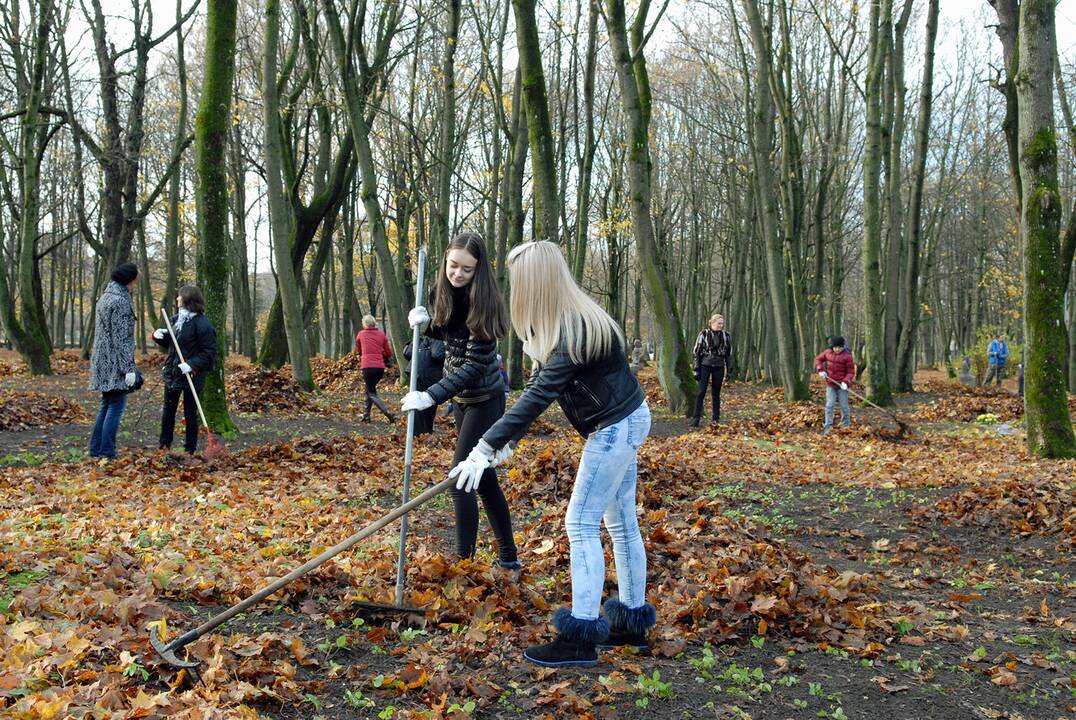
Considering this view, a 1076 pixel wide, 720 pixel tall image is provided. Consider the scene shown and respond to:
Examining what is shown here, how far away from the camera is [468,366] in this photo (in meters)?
4.88

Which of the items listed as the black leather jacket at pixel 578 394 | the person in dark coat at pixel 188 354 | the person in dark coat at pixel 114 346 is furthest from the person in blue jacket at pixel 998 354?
the black leather jacket at pixel 578 394

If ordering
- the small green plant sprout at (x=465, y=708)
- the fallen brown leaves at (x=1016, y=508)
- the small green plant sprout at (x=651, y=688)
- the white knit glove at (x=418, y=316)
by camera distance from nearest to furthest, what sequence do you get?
the small green plant sprout at (x=465, y=708), the small green plant sprout at (x=651, y=688), the white knit glove at (x=418, y=316), the fallen brown leaves at (x=1016, y=508)

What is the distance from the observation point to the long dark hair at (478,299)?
15.8ft

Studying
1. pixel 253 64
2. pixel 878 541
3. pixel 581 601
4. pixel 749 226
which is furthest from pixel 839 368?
pixel 253 64

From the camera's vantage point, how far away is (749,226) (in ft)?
99.2

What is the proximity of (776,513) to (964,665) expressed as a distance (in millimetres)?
3756

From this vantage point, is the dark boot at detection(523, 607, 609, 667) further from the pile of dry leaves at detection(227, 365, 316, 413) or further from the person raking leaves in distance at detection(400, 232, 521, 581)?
the pile of dry leaves at detection(227, 365, 316, 413)

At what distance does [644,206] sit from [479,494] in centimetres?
1080

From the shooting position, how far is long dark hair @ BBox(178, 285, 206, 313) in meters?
9.48

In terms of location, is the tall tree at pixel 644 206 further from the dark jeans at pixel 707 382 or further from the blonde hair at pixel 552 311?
the blonde hair at pixel 552 311

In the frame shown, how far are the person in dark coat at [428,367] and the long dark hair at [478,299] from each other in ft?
1.18

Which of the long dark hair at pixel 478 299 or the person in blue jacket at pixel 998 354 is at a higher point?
the long dark hair at pixel 478 299

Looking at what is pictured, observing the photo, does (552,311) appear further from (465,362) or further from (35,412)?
(35,412)

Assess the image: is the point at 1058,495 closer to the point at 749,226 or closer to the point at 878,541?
the point at 878,541
